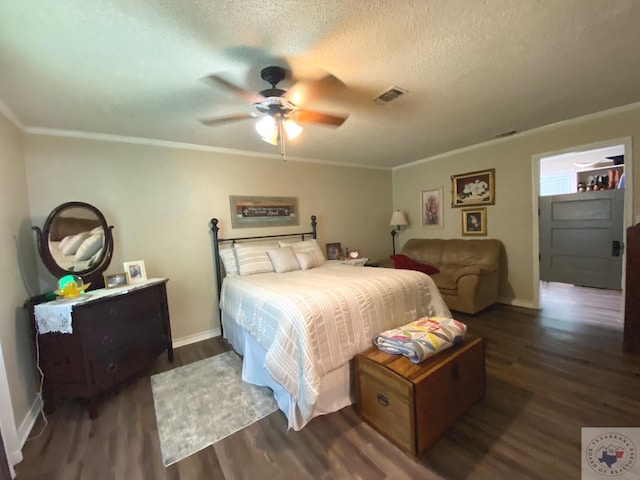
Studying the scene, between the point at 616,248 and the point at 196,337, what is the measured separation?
6399 mm

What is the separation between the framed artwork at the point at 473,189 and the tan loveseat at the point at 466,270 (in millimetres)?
617

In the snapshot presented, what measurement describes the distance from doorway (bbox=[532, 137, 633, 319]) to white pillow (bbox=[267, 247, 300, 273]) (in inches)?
128

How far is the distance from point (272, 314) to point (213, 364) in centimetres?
123

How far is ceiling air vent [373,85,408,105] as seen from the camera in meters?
2.09

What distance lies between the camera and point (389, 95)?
7.16ft

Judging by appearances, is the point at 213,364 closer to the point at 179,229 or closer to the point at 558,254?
the point at 179,229

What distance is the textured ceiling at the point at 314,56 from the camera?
1276 mm

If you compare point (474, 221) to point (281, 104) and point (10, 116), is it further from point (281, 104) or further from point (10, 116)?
point (10, 116)

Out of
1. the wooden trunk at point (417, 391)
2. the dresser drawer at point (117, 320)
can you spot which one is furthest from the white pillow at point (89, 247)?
the wooden trunk at point (417, 391)

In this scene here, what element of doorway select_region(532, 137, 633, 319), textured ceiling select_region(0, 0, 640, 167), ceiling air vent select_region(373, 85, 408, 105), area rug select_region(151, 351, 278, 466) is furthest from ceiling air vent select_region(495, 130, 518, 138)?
area rug select_region(151, 351, 278, 466)

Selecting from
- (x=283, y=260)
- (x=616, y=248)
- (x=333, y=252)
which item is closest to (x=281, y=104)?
(x=283, y=260)

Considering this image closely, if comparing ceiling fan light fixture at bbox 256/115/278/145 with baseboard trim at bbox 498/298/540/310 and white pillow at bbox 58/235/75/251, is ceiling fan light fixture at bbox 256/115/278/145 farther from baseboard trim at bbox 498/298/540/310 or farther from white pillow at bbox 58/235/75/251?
baseboard trim at bbox 498/298/540/310

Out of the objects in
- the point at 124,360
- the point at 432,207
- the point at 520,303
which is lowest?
the point at 520,303

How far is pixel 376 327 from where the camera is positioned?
1998mm
